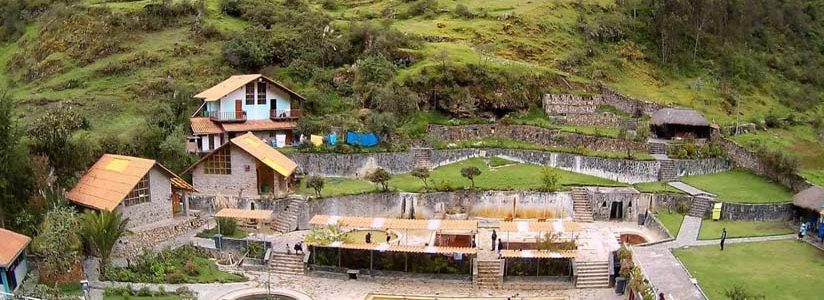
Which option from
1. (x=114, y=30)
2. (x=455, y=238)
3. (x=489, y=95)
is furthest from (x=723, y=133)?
(x=114, y=30)

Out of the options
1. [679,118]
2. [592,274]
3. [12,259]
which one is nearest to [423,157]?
[592,274]

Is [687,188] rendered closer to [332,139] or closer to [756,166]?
[756,166]

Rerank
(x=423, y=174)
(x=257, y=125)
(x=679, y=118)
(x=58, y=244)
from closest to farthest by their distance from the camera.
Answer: (x=58, y=244)
(x=423, y=174)
(x=257, y=125)
(x=679, y=118)

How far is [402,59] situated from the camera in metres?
56.4

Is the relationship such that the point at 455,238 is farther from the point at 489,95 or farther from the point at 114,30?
the point at 114,30

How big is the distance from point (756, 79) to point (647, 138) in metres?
24.1

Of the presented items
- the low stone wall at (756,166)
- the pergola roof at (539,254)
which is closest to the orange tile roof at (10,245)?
the pergola roof at (539,254)

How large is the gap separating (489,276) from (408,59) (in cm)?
2605

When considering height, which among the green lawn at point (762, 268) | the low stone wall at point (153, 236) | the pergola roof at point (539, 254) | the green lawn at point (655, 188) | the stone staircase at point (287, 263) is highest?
the green lawn at point (655, 188)

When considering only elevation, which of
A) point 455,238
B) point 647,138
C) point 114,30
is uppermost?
point 114,30

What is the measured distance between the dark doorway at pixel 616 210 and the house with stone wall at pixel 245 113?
66.1 feet

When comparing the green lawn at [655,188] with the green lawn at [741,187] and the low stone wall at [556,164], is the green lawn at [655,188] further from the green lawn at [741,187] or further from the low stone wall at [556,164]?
the green lawn at [741,187]

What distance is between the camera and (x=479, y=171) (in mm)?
42656

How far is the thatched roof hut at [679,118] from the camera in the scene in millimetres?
49344
